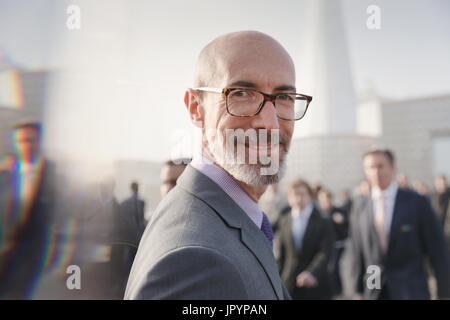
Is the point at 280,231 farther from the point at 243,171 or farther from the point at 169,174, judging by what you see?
the point at 243,171

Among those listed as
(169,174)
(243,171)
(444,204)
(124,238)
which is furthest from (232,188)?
(444,204)

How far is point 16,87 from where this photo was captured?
420 cm

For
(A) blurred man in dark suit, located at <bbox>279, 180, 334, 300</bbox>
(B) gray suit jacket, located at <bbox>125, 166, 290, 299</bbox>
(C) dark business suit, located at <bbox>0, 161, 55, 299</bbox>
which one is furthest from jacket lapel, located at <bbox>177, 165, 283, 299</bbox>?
(A) blurred man in dark suit, located at <bbox>279, 180, 334, 300</bbox>

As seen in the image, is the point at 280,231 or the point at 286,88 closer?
the point at 286,88

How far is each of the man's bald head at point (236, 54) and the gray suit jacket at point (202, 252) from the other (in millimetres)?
302

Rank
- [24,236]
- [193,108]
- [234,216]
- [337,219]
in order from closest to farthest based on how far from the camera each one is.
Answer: [234,216]
[193,108]
[24,236]
[337,219]

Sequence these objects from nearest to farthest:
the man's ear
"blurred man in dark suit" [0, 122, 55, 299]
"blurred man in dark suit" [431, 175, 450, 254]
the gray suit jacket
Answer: the gray suit jacket
the man's ear
"blurred man in dark suit" [0, 122, 55, 299]
"blurred man in dark suit" [431, 175, 450, 254]

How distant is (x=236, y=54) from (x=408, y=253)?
257 centimetres

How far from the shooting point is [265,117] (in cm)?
106

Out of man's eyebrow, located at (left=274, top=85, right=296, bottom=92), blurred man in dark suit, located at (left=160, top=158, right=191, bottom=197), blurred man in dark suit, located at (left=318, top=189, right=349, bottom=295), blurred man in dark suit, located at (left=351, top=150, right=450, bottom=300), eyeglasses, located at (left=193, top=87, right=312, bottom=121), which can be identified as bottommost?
blurred man in dark suit, located at (left=318, top=189, right=349, bottom=295)

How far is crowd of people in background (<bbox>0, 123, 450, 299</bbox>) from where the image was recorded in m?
1.60

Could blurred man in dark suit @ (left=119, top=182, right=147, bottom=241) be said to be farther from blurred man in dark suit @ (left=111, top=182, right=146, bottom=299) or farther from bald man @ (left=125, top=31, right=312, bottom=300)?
bald man @ (left=125, top=31, right=312, bottom=300)
